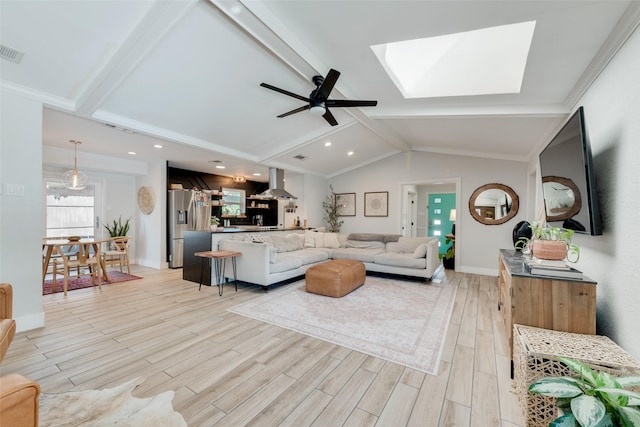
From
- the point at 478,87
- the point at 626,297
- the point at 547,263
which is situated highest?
the point at 478,87

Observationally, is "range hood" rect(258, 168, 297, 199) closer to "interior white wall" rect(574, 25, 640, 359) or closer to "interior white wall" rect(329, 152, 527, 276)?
"interior white wall" rect(329, 152, 527, 276)

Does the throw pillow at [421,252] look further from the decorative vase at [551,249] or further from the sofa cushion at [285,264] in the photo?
the decorative vase at [551,249]

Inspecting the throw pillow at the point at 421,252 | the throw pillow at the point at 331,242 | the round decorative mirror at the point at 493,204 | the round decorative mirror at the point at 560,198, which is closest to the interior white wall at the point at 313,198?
the throw pillow at the point at 331,242

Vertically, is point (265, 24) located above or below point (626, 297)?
above

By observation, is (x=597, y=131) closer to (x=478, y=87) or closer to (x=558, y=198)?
(x=558, y=198)

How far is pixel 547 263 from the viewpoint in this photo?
6.89 feet

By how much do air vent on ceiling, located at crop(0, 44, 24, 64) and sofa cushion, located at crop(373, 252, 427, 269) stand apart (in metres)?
5.32

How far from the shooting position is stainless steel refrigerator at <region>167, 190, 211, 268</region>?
6.11 meters

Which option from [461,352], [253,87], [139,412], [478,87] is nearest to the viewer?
[139,412]

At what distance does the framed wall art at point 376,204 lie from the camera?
277 inches

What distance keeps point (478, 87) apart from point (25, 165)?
510 centimetres

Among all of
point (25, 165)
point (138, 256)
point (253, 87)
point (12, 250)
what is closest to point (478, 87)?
point (253, 87)

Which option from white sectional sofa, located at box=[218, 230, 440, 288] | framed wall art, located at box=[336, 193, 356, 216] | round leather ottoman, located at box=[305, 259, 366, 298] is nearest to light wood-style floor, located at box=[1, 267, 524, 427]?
white sectional sofa, located at box=[218, 230, 440, 288]

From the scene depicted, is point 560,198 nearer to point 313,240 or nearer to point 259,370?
point 259,370
